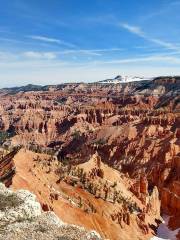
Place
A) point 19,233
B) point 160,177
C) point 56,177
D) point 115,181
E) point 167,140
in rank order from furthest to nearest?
point 167,140, point 160,177, point 115,181, point 56,177, point 19,233

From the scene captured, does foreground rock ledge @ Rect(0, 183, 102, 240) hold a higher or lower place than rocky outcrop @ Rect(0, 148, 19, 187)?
higher

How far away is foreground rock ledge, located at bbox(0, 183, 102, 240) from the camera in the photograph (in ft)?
86.8

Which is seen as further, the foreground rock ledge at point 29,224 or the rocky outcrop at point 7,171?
the rocky outcrop at point 7,171

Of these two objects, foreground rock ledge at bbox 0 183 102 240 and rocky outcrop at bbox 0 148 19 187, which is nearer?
foreground rock ledge at bbox 0 183 102 240

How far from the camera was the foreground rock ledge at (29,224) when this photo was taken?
2645cm

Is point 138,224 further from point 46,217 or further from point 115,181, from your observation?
point 46,217

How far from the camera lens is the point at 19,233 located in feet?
87.4

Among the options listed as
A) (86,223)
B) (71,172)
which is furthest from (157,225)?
(86,223)

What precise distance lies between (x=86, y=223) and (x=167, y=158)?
82.1 meters

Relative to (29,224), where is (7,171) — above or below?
below

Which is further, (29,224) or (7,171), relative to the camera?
(7,171)

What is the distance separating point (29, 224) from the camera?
27938mm

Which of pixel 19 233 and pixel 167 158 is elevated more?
pixel 19 233

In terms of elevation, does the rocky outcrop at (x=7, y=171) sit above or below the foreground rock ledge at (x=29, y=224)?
below
